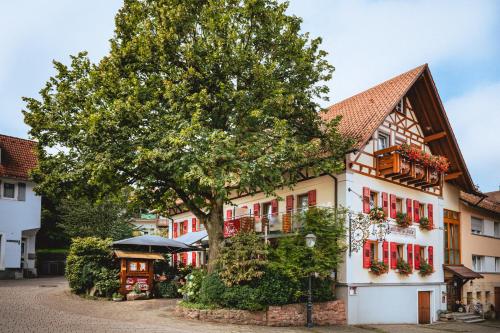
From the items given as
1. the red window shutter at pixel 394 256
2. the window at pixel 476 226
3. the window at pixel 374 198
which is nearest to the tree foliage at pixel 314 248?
the window at pixel 374 198

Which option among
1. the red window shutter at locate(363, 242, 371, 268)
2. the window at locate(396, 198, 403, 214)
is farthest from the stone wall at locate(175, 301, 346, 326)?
the window at locate(396, 198, 403, 214)

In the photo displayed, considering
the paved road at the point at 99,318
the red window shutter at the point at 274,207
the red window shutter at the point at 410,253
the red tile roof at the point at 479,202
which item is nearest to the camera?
the paved road at the point at 99,318

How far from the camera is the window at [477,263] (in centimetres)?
2975

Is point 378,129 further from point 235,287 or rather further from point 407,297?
point 235,287

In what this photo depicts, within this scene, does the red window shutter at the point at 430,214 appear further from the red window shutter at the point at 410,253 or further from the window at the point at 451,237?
the window at the point at 451,237

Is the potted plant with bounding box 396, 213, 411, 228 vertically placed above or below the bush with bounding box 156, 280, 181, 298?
above

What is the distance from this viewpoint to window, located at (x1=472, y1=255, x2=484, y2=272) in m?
29.8

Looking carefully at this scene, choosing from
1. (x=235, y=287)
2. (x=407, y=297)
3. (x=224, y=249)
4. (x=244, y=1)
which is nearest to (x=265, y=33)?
(x=244, y=1)

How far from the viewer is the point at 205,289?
18.5 m

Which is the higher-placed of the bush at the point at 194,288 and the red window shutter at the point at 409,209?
the red window shutter at the point at 409,209

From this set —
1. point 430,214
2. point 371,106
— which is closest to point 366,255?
point 430,214

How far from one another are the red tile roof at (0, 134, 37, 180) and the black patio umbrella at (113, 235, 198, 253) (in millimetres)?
10780

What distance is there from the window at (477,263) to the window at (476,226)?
148 centimetres

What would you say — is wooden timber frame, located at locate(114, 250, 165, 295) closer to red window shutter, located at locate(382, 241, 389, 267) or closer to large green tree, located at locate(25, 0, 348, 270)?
large green tree, located at locate(25, 0, 348, 270)
